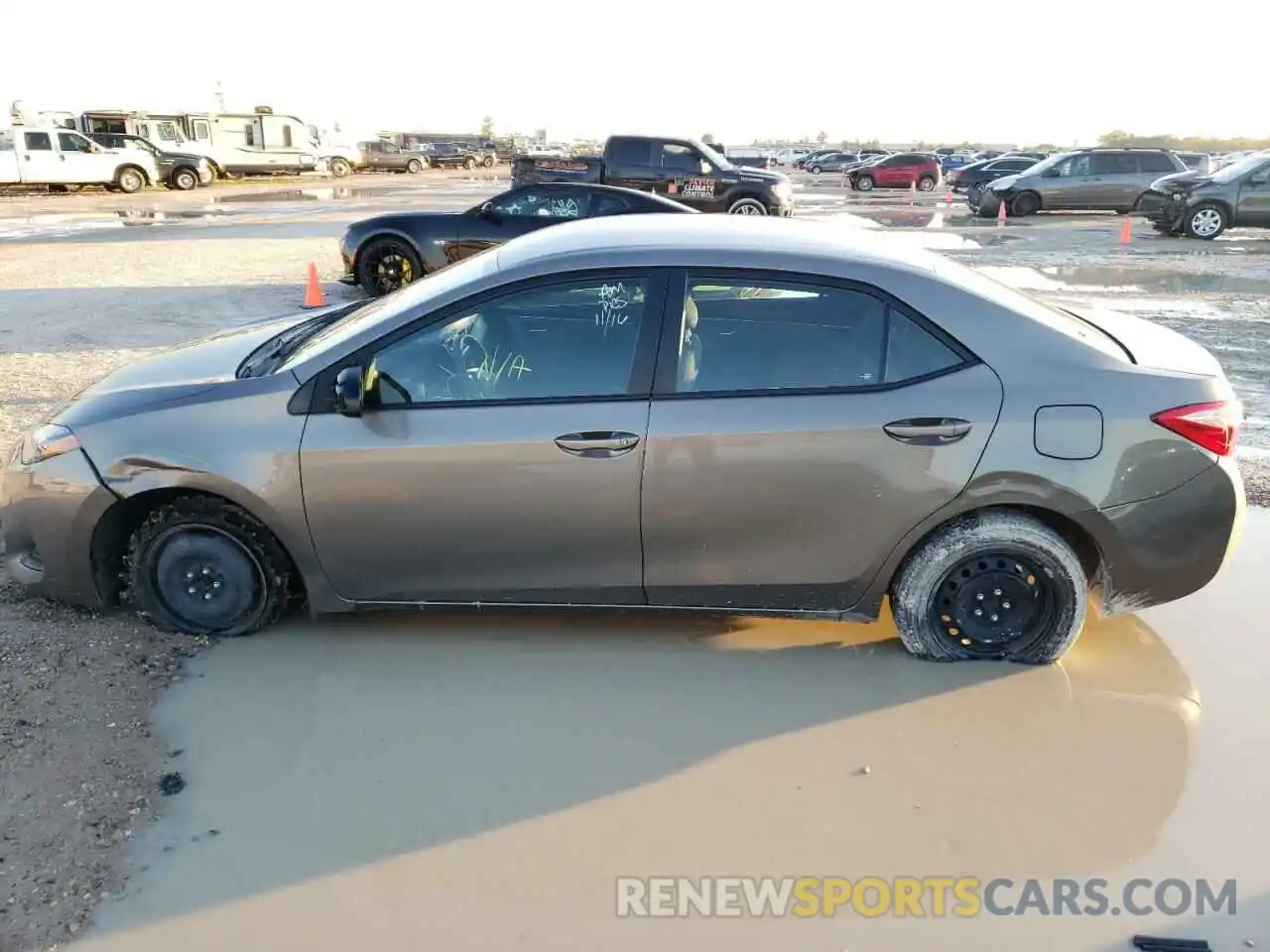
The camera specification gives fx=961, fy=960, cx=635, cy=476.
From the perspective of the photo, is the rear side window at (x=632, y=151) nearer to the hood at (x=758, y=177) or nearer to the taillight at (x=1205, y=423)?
the hood at (x=758, y=177)

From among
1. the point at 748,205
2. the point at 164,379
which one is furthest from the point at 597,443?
the point at 748,205

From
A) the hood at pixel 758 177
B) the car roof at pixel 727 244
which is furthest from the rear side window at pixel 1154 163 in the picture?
the car roof at pixel 727 244

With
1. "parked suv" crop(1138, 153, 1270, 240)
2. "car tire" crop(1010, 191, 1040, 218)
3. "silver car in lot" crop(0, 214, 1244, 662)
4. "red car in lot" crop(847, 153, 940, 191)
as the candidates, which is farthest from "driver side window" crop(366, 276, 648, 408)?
"red car in lot" crop(847, 153, 940, 191)

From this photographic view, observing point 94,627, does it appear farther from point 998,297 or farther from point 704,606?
point 998,297

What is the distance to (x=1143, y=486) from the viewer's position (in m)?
3.46

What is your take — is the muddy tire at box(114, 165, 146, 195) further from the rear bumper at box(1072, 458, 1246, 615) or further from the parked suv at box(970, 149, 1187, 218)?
the rear bumper at box(1072, 458, 1246, 615)

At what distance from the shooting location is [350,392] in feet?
11.3

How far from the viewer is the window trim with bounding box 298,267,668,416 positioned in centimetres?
349

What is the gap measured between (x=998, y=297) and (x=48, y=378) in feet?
23.0

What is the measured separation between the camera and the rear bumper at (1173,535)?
3477 millimetres

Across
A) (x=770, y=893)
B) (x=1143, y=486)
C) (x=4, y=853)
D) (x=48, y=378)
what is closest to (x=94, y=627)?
(x=4, y=853)

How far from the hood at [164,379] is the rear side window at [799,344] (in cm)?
185

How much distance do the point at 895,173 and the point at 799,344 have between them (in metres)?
36.9

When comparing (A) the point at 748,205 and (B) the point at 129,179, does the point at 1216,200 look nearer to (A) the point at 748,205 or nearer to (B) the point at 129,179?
(A) the point at 748,205
